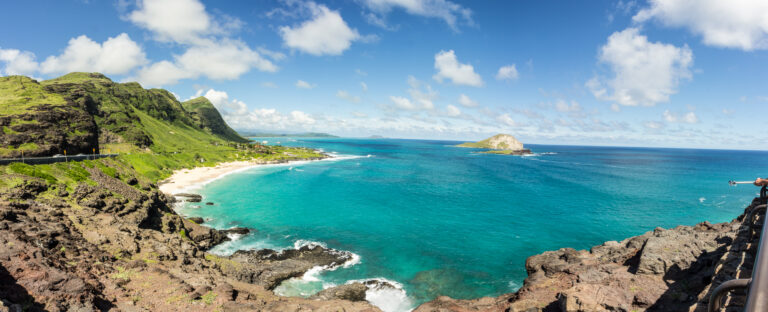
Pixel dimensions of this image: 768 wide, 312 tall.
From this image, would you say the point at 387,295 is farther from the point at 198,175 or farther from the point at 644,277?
the point at 198,175

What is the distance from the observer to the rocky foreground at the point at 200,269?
18.0 metres

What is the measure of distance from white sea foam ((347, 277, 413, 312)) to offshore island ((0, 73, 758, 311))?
0.40 metres

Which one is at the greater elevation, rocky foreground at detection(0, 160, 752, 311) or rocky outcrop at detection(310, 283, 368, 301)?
rocky foreground at detection(0, 160, 752, 311)

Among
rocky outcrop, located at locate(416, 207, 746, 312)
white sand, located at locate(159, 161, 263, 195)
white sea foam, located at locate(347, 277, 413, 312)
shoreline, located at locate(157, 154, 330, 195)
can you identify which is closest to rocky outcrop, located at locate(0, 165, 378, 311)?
white sea foam, located at locate(347, 277, 413, 312)

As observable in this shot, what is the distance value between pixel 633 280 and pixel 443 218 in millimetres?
40595

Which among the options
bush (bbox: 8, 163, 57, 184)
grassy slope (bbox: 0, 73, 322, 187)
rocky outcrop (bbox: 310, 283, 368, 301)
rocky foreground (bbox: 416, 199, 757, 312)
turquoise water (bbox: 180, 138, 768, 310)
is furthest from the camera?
grassy slope (bbox: 0, 73, 322, 187)

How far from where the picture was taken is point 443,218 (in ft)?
198

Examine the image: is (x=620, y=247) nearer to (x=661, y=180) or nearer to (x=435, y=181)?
(x=435, y=181)

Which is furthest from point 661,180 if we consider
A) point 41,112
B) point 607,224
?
point 41,112

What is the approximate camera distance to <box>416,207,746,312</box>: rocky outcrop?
691 inches

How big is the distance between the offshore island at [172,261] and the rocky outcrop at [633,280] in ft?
0.30

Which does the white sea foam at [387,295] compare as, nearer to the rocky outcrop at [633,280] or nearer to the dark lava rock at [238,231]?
the rocky outcrop at [633,280]

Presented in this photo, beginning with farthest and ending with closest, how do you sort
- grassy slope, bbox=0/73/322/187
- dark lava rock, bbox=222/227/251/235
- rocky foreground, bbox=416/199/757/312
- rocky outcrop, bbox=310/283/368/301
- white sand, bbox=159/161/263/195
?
white sand, bbox=159/161/263/195 → dark lava rock, bbox=222/227/251/235 → grassy slope, bbox=0/73/322/187 → rocky outcrop, bbox=310/283/368/301 → rocky foreground, bbox=416/199/757/312

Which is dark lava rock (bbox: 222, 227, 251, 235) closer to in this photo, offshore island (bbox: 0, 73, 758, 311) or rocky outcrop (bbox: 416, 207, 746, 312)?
offshore island (bbox: 0, 73, 758, 311)
